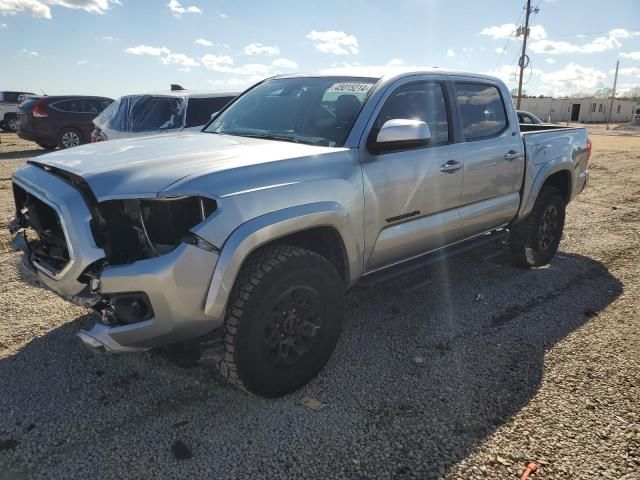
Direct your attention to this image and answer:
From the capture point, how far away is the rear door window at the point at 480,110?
4.15m

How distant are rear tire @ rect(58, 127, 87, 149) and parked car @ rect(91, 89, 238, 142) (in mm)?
7265

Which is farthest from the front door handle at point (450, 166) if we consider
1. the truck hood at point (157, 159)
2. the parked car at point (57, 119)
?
the parked car at point (57, 119)

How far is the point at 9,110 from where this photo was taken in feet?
72.0

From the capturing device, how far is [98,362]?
334 cm

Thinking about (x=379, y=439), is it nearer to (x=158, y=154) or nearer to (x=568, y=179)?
(x=158, y=154)

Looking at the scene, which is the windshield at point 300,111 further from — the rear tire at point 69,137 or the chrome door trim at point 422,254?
the rear tire at point 69,137

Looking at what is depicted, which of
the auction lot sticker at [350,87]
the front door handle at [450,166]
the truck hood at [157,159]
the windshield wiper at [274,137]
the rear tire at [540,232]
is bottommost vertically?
the rear tire at [540,232]

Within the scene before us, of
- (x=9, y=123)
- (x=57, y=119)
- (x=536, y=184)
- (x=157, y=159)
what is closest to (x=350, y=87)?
(x=157, y=159)

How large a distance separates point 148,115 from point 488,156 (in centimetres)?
569

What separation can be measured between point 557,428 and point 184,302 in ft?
6.79

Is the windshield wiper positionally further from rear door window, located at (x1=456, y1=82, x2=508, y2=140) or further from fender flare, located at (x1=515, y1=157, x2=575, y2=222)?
fender flare, located at (x1=515, y1=157, x2=575, y2=222)

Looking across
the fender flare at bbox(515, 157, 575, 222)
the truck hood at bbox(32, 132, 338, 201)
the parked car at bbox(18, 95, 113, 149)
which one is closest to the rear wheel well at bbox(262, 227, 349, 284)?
the truck hood at bbox(32, 132, 338, 201)

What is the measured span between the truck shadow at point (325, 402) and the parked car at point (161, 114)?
473cm

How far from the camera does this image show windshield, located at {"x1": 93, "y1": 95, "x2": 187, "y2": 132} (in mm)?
7914
